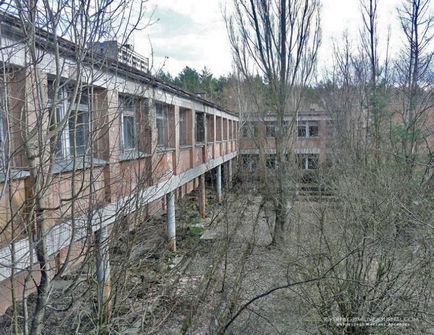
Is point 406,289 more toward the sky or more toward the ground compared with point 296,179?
more toward the ground

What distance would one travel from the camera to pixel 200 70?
158 feet

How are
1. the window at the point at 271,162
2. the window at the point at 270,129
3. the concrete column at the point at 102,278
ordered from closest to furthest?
the concrete column at the point at 102,278
the window at the point at 270,129
the window at the point at 271,162

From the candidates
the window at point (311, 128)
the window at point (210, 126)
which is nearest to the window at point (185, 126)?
the window at point (210, 126)

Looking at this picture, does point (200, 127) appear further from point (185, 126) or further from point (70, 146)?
point (70, 146)

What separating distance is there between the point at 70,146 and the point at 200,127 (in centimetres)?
1309

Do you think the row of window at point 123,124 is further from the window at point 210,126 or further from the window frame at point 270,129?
the window frame at point 270,129

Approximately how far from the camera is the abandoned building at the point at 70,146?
2.63 metres

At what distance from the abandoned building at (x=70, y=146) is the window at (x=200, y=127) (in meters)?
4.73

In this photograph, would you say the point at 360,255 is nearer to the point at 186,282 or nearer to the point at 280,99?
the point at 186,282

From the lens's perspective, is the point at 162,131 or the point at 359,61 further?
the point at 359,61

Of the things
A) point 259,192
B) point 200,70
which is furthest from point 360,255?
point 200,70

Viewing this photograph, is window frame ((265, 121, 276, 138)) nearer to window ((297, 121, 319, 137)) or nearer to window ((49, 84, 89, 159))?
window ((49, 84, 89, 159))

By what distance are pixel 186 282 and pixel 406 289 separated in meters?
5.22

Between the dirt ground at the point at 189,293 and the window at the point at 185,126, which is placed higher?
the window at the point at 185,126
